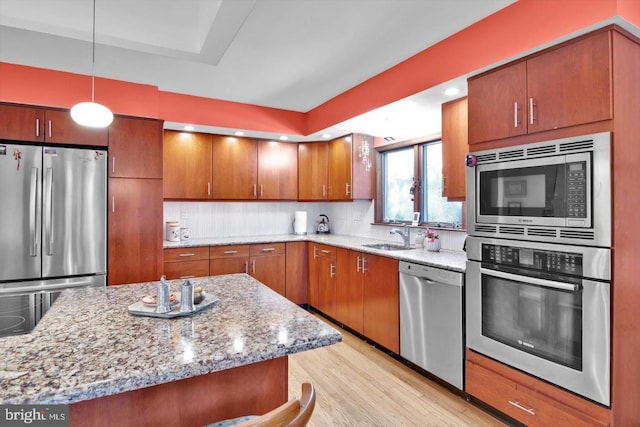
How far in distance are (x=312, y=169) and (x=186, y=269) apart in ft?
6.88

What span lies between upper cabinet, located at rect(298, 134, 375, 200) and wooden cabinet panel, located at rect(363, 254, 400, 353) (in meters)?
1.23

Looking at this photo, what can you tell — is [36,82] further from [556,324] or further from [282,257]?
[556,324]

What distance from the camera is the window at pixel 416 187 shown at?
11.6 feet

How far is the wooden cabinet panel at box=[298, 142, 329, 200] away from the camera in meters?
4.67

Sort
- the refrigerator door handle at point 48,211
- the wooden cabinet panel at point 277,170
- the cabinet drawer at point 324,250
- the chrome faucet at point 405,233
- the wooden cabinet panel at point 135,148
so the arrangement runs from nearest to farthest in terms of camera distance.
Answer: the refrigerator door handle at point 48,211
the wooden cabinet panel at point 135,148
the chrome faucet at point 405,233
the cabinet drawer at point 324,250
the wooden cabinet panel at point 277,170

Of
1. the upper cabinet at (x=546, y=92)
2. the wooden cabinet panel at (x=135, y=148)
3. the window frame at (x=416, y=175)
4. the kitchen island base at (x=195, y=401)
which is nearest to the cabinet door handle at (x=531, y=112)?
the upper cabinet at (x=546, y=92)

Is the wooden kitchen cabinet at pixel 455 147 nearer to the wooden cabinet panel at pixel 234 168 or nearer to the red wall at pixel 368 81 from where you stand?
the red wall at pixel 368 81

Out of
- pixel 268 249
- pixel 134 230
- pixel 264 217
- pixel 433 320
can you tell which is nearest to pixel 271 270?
pixel 268 249

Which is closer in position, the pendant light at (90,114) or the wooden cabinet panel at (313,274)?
the pendant light at (90,114)

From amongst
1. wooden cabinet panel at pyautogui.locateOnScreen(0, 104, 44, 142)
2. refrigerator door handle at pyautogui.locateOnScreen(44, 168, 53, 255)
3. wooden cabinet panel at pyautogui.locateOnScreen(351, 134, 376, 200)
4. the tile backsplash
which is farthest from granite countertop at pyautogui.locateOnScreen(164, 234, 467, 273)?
wooden cabinet panel at pyautogui.locateOnScreen(0, 104, 44, 142)

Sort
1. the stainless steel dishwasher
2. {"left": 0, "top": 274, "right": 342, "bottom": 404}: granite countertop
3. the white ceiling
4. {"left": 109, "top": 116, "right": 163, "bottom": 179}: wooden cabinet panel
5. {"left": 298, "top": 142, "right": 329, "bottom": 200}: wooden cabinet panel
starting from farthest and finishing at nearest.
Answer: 1. {"left": 298, "top": 142, "right": 329, "bottom": 200}: wooden cabinet panel
2. {"left": 109, "top": 116, "right": 163, "bottom": 179}: wooden cabinet panel
3. the stainless steel dishwasher
4. the white ceiling
5. {"left": 0, "top": 274, "right": 342, "bottom": 404}: granite countertop

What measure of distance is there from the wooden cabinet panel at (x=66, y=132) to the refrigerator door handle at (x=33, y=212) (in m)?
0.34

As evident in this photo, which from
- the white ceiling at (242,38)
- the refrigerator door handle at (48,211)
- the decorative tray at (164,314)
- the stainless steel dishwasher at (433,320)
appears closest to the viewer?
the decorative tray at (164,314)

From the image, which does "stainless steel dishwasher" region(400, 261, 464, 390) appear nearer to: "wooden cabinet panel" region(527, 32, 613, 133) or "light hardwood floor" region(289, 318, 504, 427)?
"light hardwood floor" region(289, 318, 504, 427)
